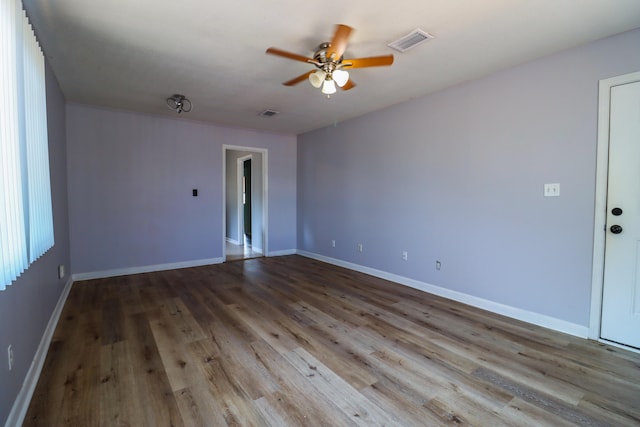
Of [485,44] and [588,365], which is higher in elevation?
[485,44]

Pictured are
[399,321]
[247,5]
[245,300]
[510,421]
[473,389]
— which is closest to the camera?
[510,421]

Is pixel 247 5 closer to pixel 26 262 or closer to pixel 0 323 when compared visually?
pixel 26 262

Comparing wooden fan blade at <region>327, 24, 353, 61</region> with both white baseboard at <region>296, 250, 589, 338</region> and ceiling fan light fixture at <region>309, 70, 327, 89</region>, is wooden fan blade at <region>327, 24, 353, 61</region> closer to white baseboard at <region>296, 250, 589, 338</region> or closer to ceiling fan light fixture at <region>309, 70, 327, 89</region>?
ceiling fan light fixture at <region>309, 70, 327, 89</region>

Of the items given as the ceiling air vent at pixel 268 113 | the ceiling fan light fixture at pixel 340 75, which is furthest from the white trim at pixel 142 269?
the ceiling fan light fixture at pixel 340 75

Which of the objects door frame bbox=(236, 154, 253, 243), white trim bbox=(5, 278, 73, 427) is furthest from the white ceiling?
door frame bbox=(236, 154, 253, 243)

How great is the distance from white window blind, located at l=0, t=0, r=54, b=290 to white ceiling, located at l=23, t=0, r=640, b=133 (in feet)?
1.45

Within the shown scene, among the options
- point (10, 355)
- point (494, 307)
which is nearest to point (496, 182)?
point (494, 307)

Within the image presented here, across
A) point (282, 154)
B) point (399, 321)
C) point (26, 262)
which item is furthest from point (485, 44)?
point (282, 154)

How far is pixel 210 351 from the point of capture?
228 cm

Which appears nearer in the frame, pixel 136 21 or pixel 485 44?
pixel 136 21

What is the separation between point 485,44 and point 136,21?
9.05 ft

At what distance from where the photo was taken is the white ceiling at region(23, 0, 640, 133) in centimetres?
201

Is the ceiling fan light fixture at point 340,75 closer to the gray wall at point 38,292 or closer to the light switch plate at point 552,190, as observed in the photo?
the light switch plate at point 552,190

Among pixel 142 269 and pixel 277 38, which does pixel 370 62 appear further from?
pixel 142 269
